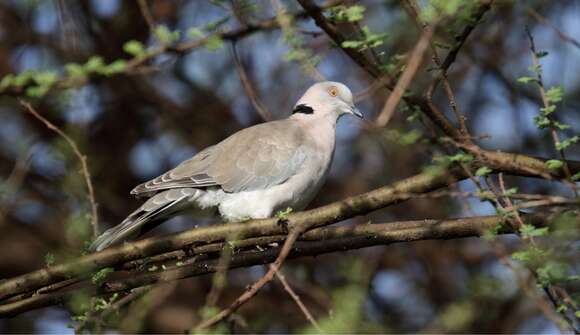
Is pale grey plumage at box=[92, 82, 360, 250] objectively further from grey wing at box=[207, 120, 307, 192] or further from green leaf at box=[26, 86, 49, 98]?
green leaf at box=[26, 86, 49, 98]

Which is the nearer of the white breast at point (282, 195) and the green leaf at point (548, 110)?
the green leaf at point (548, 110)

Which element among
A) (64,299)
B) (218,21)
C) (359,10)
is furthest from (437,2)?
(64,299)

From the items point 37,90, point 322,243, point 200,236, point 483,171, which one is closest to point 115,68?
point 37,90

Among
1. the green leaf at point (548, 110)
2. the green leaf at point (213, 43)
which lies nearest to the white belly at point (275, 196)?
the green leaf at point (213, 43)

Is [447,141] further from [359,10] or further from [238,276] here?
[238,276]

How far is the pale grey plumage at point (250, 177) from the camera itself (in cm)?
464

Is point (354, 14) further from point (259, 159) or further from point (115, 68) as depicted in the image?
Answer: point (259, 159)

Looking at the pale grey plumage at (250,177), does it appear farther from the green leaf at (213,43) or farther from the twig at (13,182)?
the green leaf at (213,43)

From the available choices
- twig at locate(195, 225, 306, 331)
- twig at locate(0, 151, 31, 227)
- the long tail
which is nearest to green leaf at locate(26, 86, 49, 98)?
the long tail

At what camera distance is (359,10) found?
107 inches

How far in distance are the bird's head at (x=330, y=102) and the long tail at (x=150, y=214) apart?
979 millimetres

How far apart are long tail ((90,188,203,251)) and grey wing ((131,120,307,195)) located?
0.05m

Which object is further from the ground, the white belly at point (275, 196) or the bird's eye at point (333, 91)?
the bird's eye at point (333, 91)

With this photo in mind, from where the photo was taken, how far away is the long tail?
4.23 metres
